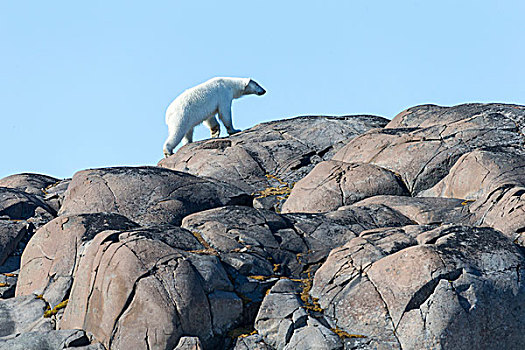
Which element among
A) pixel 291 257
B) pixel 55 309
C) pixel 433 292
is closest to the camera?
pixel 433 292

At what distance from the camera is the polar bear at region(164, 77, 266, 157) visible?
2472 cm

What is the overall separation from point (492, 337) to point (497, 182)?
17.9 feet

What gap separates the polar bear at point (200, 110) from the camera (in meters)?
24.7

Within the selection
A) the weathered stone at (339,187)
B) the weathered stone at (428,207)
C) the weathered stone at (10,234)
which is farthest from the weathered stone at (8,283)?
the weathered stone at (428,207)

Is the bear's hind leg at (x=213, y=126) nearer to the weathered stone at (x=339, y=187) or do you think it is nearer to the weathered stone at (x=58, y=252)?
the weathered stone at (x=339, y=187)

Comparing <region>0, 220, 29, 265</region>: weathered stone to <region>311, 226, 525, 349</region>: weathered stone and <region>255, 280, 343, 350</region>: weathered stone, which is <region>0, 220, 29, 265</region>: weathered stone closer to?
<region>255, 280, 343, 350</region>: weathered stone

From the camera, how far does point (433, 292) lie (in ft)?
37.1

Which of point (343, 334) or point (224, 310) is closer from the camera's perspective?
point (343, 334)

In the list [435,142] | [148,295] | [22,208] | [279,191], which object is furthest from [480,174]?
[22,208]

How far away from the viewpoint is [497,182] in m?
15.9

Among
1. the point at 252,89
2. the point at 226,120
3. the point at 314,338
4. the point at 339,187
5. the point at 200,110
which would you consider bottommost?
the point at 314,338

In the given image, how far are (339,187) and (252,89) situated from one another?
13.0 m

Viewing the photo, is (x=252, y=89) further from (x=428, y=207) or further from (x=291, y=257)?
(x=291, y=257)

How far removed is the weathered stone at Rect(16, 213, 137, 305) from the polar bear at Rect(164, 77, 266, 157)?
1025 centimetres
